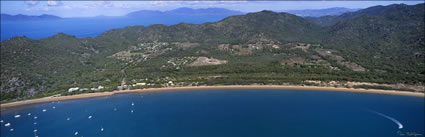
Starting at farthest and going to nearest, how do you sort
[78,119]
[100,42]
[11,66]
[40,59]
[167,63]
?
[100,42] < [167,63] < [40,59] < [11,66] < [78,119]

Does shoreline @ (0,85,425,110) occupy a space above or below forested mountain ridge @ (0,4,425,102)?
below

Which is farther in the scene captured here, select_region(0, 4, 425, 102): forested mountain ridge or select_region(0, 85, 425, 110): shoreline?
select_region(0, 4, 425, 102): forested mountain ridge

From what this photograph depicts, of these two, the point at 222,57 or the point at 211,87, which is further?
the point at 222,57

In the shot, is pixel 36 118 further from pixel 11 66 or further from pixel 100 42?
pixel 100 42

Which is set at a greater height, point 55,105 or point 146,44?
point 146,44

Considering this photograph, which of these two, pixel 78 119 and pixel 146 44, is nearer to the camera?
pixel 78 119

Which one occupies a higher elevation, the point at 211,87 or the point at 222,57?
the point at 222,57

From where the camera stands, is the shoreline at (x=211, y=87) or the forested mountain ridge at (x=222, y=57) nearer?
the shoreline at (x=211, y=87)

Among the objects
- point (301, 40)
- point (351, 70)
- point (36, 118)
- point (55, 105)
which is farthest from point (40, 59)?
point (301, 40)
